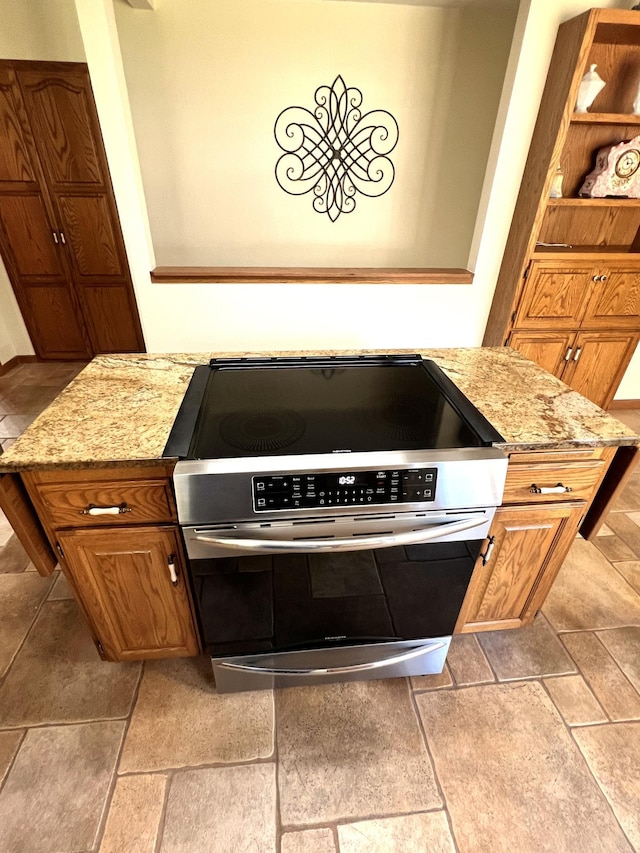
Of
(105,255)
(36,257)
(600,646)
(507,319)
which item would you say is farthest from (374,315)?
(36,257)

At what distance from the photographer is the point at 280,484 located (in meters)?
0.97

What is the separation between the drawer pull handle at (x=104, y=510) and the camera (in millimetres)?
1062

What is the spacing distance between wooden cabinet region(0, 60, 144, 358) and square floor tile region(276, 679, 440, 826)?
3376 millimetres

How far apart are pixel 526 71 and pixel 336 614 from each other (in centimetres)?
251

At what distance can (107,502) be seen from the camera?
3.50 ft

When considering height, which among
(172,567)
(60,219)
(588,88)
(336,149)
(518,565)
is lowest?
(518,565)

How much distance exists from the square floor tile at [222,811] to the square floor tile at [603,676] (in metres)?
1.15

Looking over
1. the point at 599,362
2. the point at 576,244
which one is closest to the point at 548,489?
the point at 599,362

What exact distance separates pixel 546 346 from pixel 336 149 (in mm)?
2010

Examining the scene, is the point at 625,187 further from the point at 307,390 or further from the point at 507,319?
the point at 307,390

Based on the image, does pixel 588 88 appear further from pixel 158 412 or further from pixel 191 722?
pixel 191 722

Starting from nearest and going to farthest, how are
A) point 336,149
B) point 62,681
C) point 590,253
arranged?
point 62,681, point 590,253, point 336,149

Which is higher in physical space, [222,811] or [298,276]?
[298,276]

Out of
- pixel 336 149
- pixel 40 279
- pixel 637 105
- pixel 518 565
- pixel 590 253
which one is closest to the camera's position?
pixel 518 565
